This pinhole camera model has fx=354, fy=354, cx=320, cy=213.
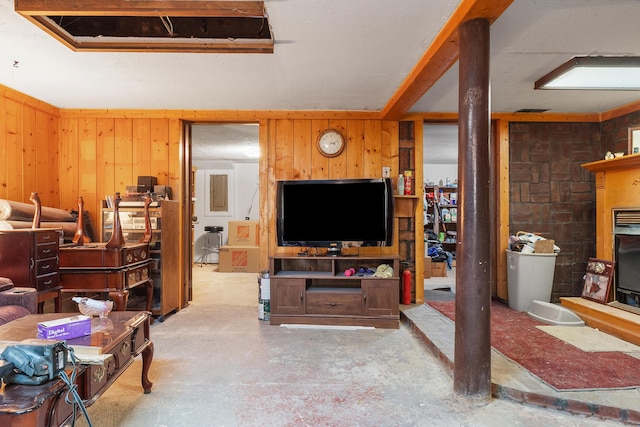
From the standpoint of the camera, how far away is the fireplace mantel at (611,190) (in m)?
3.30

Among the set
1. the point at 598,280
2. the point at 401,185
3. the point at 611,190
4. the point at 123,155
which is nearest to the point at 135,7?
the point at 123,155

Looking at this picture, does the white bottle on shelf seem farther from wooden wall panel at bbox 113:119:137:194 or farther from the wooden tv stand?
wooden wall panel at bbox 113:119:137:194

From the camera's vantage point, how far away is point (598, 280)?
352 centimetres

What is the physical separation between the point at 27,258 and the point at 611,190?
5.13 m

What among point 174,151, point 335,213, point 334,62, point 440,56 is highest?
point 334,62

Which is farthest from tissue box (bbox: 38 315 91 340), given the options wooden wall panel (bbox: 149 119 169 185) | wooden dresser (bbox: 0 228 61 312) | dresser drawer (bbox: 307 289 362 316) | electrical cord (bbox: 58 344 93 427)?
wooden wall panel (bbox: 149 119 169 185)

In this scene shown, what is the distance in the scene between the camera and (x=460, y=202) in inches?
81.8

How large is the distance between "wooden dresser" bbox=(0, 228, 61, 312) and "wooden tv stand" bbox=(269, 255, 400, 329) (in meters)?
1.84

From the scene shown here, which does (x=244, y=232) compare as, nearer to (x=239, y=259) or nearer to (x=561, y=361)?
(x=239, y=259)

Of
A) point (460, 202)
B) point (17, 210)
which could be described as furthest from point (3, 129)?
point (460, 202)

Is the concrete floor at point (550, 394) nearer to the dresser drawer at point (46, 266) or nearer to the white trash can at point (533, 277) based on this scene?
the white trash can at point (533, 277)

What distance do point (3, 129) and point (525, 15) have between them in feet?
14.4

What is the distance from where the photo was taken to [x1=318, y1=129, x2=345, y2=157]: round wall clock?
159 inches

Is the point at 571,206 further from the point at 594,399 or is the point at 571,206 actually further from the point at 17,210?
the point at 17,210
